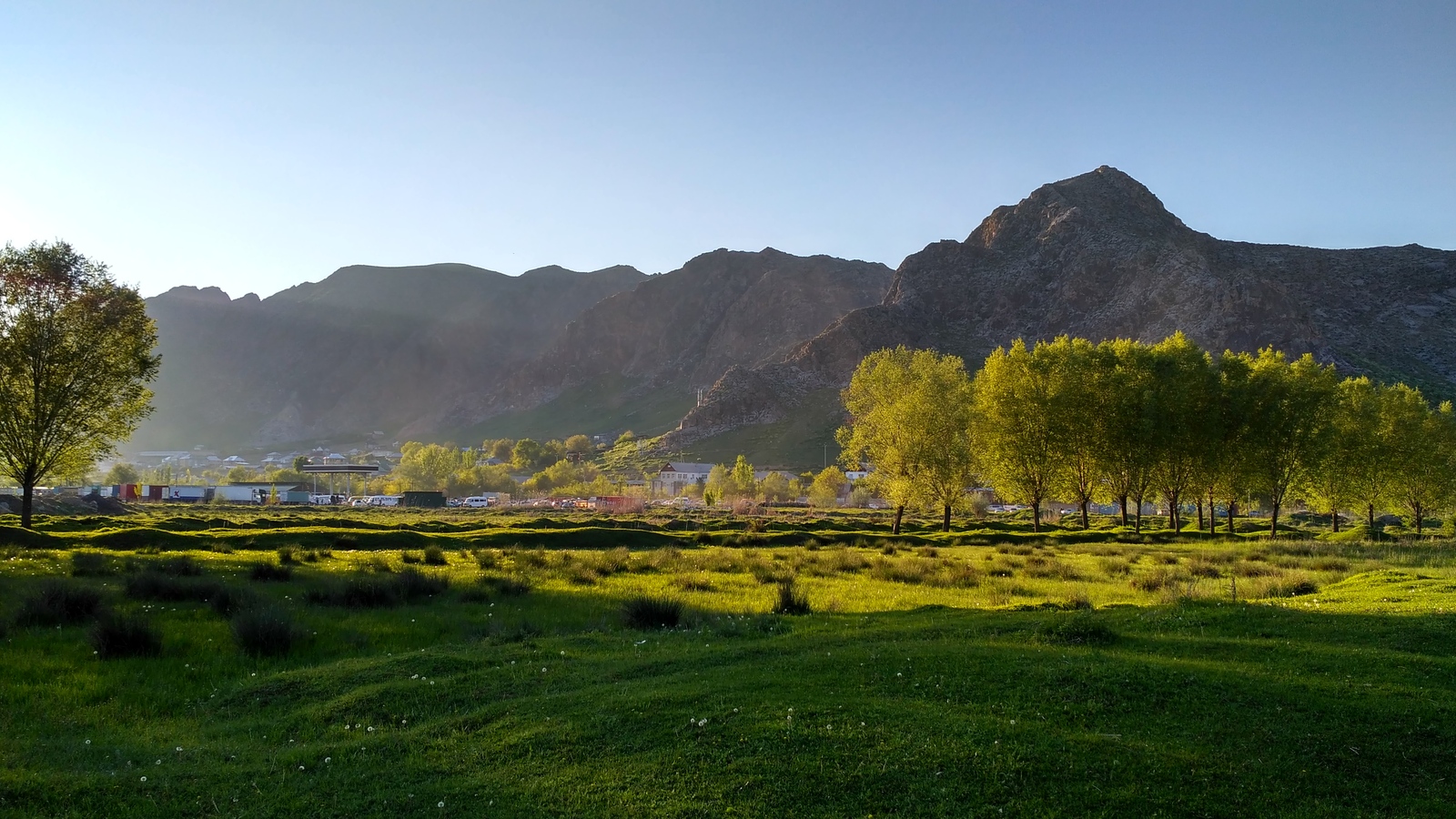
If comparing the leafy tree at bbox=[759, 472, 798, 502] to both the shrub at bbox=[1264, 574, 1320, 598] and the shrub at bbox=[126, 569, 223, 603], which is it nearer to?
the shrub at bbox=[1264, 574, 1320, 598]

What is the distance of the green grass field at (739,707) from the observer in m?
7.04

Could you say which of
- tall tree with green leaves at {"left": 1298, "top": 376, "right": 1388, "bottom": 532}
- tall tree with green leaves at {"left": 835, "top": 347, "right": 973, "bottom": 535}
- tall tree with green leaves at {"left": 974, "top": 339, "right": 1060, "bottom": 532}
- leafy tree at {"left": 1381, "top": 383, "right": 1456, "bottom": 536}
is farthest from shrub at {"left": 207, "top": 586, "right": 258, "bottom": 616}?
leafy tree at {"left": 1381, "top": 383, "right": 1456, "bottom": 536}

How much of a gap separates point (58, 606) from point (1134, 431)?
57.6 metres

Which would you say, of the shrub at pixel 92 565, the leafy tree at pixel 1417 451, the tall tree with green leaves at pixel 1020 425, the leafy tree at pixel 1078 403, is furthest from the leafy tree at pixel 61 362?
the leafy tree at pixel 1417 451

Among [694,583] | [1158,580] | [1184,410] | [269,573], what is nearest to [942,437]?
[1184,410]

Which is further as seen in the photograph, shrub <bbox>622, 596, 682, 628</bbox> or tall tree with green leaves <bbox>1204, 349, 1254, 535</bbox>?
tall tree with green leaves <bbox>1204, 349, 1254, 535</bbox>

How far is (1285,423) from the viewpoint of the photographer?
56.6 meters

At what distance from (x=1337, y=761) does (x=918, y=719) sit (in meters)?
3.67

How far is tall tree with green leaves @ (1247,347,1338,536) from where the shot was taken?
185 ft

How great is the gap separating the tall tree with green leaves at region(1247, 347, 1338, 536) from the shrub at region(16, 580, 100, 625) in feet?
210

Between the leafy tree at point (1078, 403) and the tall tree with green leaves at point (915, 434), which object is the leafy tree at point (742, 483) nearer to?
the tall tree with green leaves at point (915, 434)

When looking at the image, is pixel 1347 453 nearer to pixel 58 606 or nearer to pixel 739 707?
pixel 739 707

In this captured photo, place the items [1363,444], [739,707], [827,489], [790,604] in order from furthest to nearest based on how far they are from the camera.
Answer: [827,489]
[1363,444]
[790,604]
[739,707]

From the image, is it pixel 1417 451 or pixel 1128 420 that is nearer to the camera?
pixel 1128 420
